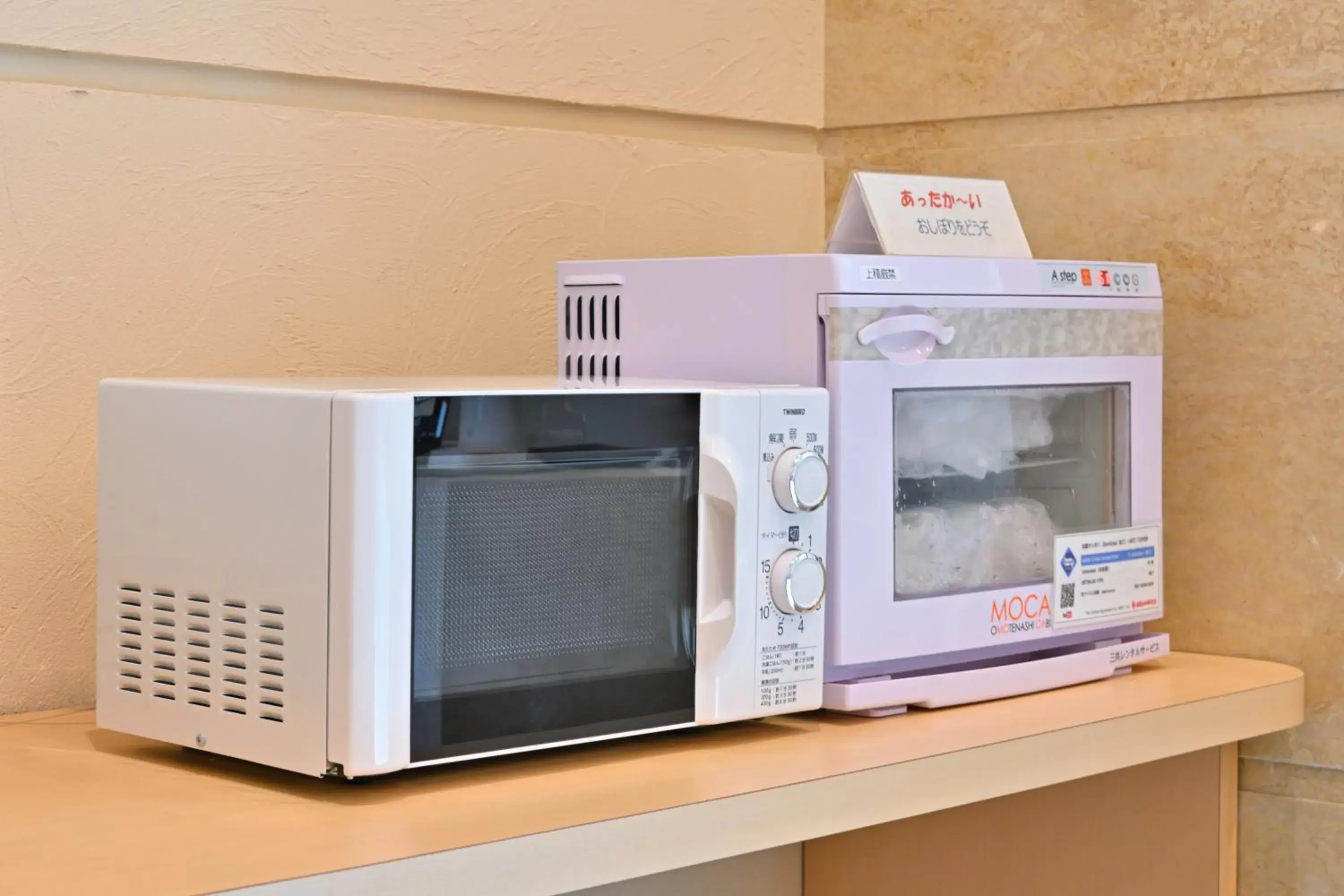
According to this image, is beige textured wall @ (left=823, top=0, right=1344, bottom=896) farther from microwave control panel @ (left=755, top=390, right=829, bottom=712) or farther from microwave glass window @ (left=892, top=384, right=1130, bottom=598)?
microwave control panel @ (left=755, top=390, right=829, bottom=712)

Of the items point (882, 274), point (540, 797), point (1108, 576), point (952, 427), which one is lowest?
point (540, 797)

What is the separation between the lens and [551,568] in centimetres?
102

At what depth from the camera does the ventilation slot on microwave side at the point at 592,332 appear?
4.20 ft

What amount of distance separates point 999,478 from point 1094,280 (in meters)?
0.19

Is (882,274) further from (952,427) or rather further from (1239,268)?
(1239,268)

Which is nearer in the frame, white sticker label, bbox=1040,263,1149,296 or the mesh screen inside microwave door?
the mesh screen inside microwave door

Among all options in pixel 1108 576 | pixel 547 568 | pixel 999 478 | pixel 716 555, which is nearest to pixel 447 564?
pixel 547 568

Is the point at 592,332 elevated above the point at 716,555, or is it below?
above

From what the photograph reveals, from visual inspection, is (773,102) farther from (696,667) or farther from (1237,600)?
(696,667)

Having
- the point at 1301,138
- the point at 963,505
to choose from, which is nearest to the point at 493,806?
the point at 963,505

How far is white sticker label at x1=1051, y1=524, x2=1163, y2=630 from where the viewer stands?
130cm

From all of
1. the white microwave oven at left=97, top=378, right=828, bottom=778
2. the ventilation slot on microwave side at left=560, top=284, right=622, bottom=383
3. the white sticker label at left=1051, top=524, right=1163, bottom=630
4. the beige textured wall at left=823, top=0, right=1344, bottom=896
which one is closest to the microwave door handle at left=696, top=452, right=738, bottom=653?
the white microwave oven at left=97, top=378, right=828, bottom=778

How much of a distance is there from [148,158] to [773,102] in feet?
2.43

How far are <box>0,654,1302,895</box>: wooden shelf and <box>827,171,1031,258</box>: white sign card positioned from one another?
1.20 feet
